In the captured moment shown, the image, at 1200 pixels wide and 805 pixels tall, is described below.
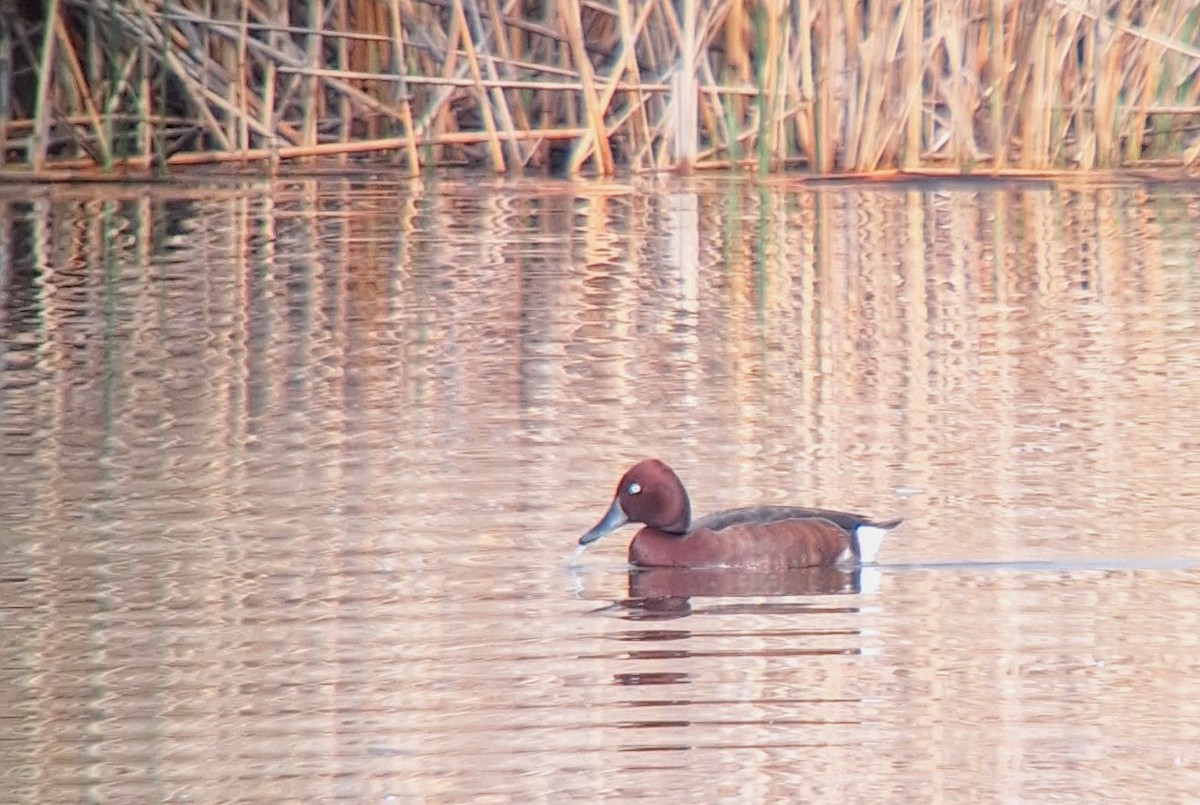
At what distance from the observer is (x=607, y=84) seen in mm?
15289

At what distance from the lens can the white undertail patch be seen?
6.38m

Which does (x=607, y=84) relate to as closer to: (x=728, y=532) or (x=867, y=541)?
(x=728, y=532)

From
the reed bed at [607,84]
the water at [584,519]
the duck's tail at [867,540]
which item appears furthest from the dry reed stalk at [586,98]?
the duck's tail at [867,540]

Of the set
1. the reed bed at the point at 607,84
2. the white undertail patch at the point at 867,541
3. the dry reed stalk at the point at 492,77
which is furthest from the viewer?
the dry reed stalk at the point at 492,77

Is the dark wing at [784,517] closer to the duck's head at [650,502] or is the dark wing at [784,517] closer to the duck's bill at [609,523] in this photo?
the duck's head at [650,502]

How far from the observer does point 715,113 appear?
51.6 feet

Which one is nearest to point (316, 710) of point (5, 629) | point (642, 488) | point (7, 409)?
point (5, 629)

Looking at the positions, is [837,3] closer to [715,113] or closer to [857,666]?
[715,113]

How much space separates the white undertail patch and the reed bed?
8.35m

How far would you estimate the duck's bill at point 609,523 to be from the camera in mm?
6516

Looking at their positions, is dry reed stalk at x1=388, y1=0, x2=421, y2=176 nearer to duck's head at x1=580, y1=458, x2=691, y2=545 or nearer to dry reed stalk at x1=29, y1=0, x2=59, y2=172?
dry reed stalk at x1=29, y1=0, x2=59, y2=172

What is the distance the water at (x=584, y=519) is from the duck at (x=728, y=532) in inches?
2.4

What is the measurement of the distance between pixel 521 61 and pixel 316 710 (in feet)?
38.3

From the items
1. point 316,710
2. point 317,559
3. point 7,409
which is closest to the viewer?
point 316,710
